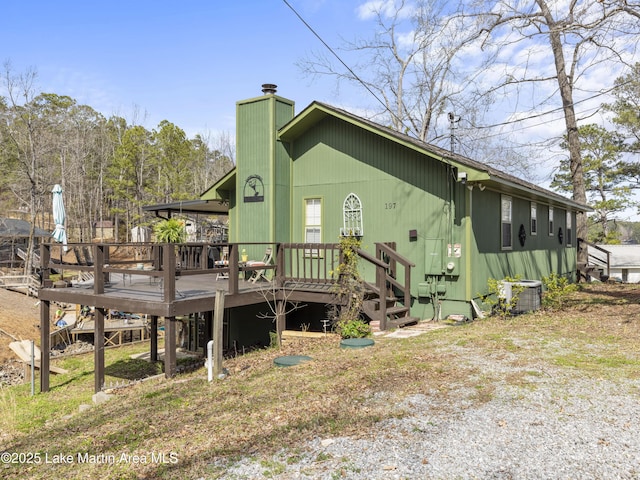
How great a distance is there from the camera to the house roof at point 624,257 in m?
22.2

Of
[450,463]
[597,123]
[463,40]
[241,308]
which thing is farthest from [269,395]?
[597,123]

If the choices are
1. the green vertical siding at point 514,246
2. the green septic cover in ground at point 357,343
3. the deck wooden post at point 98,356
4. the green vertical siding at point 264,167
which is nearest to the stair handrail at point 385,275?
the green septic cover in ground at point 357,343

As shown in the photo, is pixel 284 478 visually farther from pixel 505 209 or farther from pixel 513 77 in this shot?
pixel 513 77

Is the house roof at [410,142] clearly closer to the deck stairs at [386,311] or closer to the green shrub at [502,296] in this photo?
the green shrub at [502,296]

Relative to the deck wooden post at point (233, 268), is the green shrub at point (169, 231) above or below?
above

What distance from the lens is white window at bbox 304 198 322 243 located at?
12.0 m

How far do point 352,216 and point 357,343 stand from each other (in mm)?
4400

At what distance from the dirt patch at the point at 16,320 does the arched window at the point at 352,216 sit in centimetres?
1190

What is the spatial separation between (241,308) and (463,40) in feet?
29.6

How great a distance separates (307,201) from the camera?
39.9ft

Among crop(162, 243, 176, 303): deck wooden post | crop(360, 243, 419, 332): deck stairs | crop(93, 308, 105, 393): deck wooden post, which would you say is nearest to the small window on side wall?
crop(360, 243, 419, 332): deck stairs

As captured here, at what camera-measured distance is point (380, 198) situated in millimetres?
11148

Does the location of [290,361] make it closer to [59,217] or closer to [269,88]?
[269,88]

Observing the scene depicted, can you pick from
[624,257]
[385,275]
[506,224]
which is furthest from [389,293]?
[624,257]
